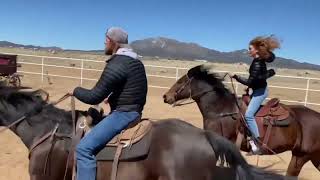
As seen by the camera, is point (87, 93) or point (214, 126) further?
point (214, 126)

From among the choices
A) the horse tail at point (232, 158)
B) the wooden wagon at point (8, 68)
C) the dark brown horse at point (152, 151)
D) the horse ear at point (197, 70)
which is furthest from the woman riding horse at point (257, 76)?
the wooden wagon at point (8, 68)

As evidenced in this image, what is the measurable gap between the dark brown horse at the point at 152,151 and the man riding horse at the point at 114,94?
0.58 ft

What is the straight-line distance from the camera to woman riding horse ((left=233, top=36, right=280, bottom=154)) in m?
6.61

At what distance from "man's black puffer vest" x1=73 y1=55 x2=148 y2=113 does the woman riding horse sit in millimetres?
2767

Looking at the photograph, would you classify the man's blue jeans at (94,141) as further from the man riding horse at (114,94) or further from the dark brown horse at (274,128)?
the dark brown horse at (274,128)

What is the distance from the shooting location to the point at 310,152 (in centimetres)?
707

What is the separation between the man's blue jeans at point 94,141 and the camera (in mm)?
4238

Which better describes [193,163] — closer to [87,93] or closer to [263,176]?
[263,176]

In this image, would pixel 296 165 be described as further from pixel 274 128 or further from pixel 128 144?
pixel 128 144

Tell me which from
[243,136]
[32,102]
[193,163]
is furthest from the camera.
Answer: [243,136]

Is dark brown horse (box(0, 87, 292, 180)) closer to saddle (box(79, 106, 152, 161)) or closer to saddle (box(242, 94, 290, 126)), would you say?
saddle (box(79, 106, 152, 161))

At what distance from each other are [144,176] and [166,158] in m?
0.26

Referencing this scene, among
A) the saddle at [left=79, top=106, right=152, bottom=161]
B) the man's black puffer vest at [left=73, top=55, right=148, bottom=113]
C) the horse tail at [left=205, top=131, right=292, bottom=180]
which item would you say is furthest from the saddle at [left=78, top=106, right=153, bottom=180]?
the horse tail at [left=205, top=131, right=292, bottom=180]

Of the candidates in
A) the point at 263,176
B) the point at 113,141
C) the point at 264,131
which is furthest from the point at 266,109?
the point at 113,141
